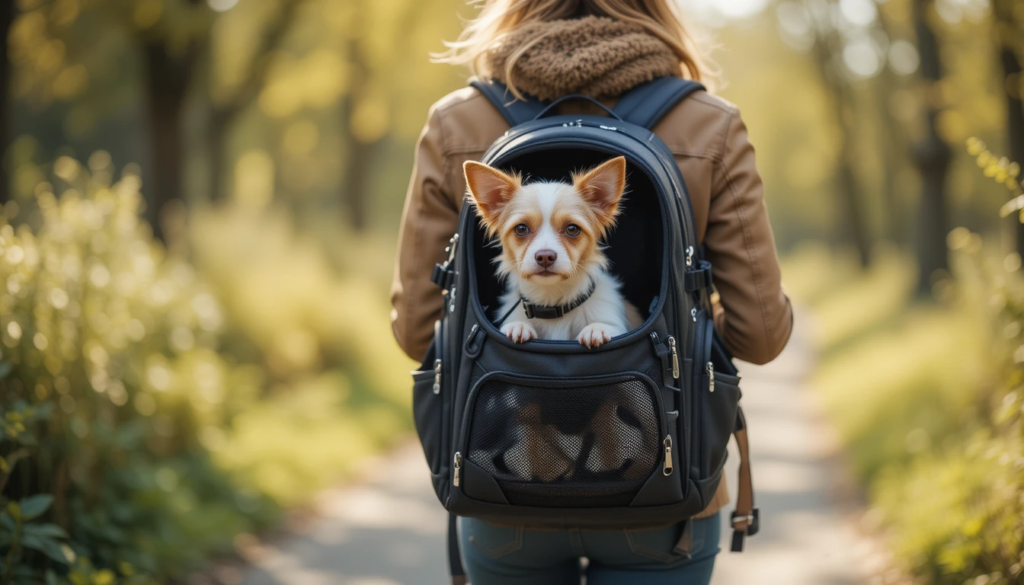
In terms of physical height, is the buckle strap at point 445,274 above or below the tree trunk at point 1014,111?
below

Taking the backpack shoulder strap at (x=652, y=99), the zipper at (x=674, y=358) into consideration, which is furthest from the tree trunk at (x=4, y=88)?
the zipper at (x=674, y=358)

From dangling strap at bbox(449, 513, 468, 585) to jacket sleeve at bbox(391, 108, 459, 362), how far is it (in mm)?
623

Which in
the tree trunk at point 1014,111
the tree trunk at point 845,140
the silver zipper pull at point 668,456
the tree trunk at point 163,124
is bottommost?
the silver zipper pull at point 668,456

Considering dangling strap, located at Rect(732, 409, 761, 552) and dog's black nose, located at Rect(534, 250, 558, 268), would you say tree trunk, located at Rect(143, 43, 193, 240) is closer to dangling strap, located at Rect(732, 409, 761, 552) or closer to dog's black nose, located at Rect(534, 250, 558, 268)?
dog's black nose, located at Rect(534, 250, 558, 268)

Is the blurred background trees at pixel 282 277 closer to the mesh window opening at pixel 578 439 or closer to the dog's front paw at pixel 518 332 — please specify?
the dog's front paw at pixel 518 332

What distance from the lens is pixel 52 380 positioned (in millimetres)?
4375

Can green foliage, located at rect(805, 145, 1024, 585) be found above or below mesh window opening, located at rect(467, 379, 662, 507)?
above

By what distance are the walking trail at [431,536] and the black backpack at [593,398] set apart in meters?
3.44

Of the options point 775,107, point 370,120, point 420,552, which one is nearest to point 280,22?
point 370,120

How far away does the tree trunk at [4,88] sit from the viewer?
6137 mm

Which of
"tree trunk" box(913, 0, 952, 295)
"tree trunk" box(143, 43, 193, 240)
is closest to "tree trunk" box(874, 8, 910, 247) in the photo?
"tree trunk" box(913, 0, 952, 295)

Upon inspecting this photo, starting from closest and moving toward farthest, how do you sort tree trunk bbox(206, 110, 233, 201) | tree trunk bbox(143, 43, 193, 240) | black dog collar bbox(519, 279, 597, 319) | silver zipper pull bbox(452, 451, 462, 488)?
1. silver zipper pull bbox(452, 451, 462, 488)
2. black dog collar bbox(519, 279, 597, 319)
3. tree trunk bbox(143, 43, 193, 240)
4. tree trunk bbox(206, 110, 233, 201)

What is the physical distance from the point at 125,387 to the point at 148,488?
0.74 metres

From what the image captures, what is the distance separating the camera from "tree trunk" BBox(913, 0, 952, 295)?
41.0 ft
